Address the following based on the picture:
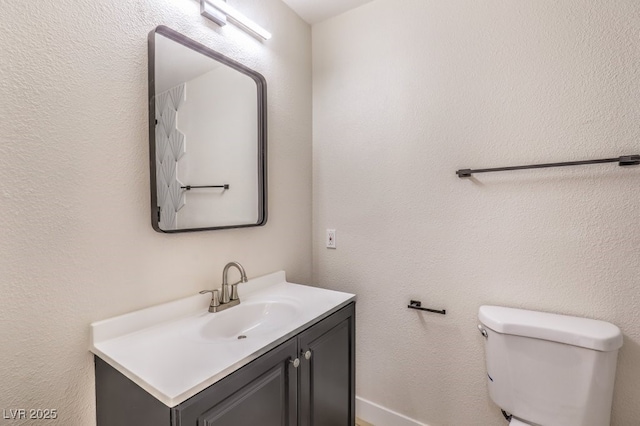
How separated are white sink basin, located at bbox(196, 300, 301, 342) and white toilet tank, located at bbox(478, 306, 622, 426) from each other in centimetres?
87

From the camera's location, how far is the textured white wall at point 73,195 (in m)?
0.80

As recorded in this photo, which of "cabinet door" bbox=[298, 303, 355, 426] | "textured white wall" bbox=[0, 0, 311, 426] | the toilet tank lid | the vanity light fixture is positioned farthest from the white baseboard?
the vanity light fixture

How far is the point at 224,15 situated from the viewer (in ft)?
4.26

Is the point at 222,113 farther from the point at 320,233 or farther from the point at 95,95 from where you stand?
the point at 320,233

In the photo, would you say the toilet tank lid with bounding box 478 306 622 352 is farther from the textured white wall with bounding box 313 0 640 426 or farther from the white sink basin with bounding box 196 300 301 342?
the white sink basin with bounding box 196 300 301 342

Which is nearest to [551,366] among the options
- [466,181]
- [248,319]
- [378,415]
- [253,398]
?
[466,181]

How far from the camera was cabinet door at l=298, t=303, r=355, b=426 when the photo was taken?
111 cm

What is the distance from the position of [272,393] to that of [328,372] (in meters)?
0.36

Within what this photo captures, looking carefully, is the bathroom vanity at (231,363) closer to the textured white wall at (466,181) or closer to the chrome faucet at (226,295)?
the chrome faucet at (226,295)

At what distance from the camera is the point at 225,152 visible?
1386 mm

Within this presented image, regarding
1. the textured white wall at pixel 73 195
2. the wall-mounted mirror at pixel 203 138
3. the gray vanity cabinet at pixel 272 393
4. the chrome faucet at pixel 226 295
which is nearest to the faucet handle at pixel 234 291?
the chrome faucet at pixel 226 295

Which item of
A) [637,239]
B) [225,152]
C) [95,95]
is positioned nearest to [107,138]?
[95,95]

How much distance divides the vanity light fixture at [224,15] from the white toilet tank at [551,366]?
171 centimetres

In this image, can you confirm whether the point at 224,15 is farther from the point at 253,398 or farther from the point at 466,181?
the point at 253,398
